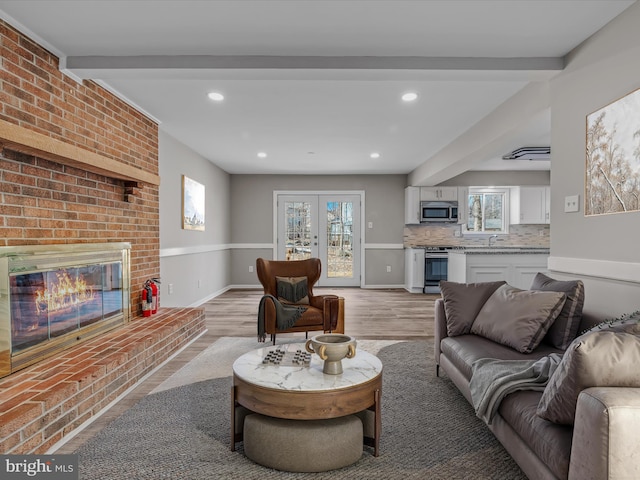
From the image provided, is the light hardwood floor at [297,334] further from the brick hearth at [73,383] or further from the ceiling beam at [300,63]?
the ceiling beam at [300,63]

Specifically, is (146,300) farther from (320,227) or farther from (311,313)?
(320,227)

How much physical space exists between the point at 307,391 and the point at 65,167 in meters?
2.41

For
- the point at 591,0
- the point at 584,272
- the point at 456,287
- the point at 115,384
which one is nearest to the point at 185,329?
the point at 115,384

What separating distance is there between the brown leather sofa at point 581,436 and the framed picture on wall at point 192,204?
4.51 meters

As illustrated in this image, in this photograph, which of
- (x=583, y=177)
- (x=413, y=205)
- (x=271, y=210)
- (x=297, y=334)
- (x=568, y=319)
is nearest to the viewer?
(x=568, y=319)

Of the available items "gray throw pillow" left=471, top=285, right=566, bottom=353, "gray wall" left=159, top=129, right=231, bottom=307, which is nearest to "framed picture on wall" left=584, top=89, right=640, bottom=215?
"gray throw pillow" left=471, top=285, right=566, bottom=353

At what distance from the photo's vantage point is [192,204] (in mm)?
5578

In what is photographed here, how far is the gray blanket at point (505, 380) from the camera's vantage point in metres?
1.78

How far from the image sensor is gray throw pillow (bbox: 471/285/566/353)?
7.43 feet

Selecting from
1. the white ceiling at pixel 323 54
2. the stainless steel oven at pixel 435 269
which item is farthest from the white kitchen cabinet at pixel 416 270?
the white ceiling at pixel 323 54

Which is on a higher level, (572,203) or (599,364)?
(572,203)

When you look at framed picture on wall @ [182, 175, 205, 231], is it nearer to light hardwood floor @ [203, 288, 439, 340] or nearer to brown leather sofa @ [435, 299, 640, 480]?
light hardwood floor @ [203, 288, 439, 340]

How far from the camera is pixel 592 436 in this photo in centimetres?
117

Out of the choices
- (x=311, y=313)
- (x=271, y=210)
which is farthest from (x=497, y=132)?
(x=271, y=210)
